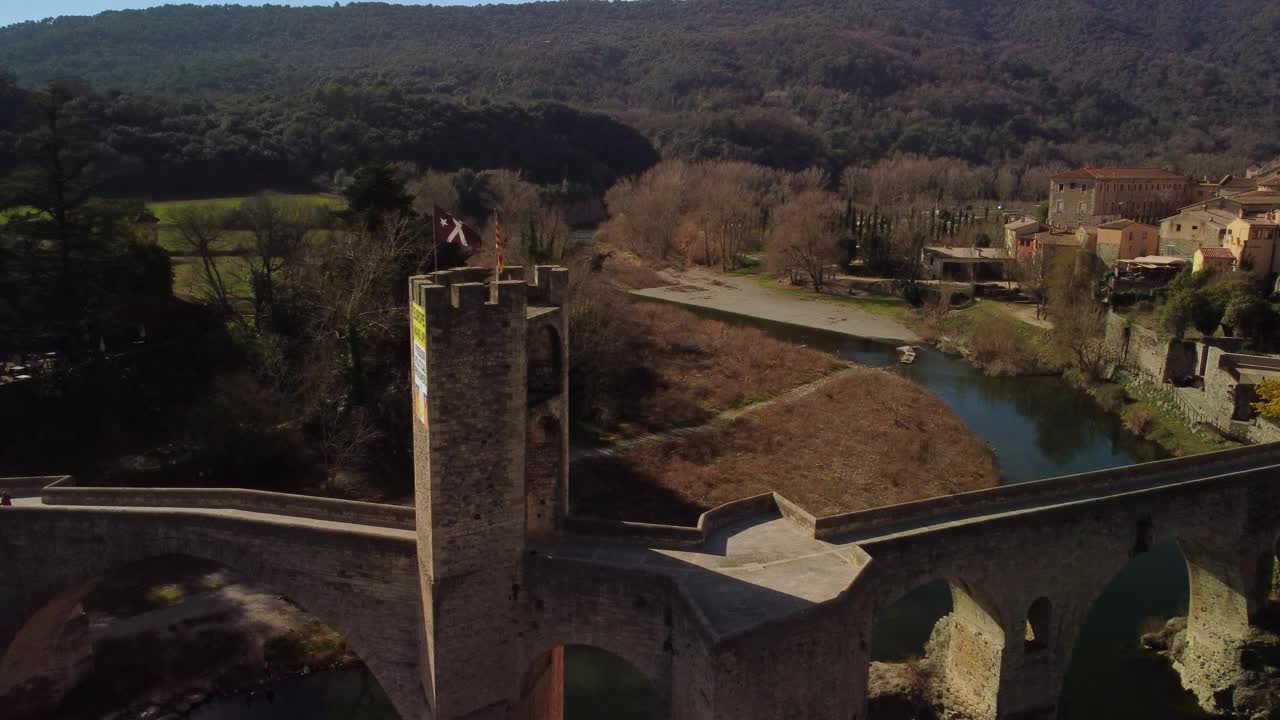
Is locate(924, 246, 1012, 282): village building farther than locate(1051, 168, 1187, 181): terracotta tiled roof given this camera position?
No

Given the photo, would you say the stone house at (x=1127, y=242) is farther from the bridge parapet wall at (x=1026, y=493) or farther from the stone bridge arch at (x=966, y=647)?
the stone bridge arch at (x=966, y=647)

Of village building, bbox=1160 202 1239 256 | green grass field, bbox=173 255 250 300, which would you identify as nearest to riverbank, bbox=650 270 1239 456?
village building, bbox=1160 202 1239 256

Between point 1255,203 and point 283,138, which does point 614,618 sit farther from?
point 283,138

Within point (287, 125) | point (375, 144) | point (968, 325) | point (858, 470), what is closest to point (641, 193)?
point (375, 144)

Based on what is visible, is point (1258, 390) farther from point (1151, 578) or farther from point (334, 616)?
point (334, 616)

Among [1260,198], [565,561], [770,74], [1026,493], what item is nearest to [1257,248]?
[1260,198]

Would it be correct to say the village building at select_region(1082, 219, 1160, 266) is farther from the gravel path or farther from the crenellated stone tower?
the crenellated stone tower
